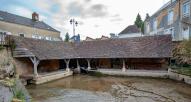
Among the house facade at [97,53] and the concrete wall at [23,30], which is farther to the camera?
the concrete wall at [23,30]

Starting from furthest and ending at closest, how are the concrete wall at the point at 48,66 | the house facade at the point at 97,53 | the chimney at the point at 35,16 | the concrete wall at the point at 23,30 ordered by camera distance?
A: the chimney at the point at 35,16 → the concrete wall at the point at 23,30 → the concrete wall at the point at 48,66 → the house facade at the point at 97,53

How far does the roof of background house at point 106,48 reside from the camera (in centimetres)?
1303

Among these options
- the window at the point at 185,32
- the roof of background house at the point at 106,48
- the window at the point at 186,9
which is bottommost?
the roof of background house at the point at 106,48

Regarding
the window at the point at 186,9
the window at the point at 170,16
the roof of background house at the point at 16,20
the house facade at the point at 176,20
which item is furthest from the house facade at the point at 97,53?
the roof of background house at the point at 16,20

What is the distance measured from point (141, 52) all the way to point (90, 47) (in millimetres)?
5770

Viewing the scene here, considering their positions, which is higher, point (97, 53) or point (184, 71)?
point (97, 53)

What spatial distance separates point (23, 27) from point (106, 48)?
11.4 meters

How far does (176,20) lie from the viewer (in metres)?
15.5

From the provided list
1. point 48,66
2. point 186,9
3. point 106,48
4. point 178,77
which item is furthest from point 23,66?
point 186,9

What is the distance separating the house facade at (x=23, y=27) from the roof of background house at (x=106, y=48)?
228 inches

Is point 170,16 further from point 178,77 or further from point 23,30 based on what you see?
point 23,30

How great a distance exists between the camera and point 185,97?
27.1 feet

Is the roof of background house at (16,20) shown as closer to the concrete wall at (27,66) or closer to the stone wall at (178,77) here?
the concrete wall at (27,66)

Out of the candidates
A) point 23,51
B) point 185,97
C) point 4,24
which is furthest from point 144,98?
point 4,24
